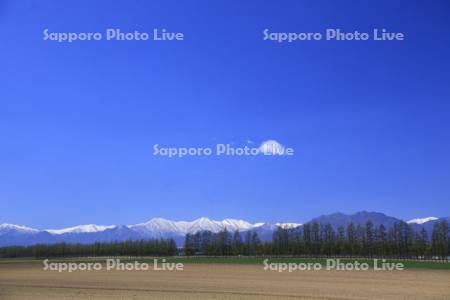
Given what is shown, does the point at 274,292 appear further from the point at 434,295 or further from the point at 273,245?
the point at 273,245

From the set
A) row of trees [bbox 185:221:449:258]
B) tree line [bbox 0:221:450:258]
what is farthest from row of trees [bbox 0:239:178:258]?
row of trees [bbox 185:221:449:258]

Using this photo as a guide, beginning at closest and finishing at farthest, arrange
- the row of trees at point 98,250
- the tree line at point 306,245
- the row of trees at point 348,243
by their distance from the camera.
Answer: the row of trees at point 348,243, the tree line at point 306,245, the row of trees at point 98,250

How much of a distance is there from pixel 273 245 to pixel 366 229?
21.1m

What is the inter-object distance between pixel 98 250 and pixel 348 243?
6825 centimetres

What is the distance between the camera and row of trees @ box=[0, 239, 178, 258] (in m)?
138

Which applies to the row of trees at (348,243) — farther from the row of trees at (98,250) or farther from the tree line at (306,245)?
the row of trees at (98,250)

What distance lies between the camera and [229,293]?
A: 2969 cm

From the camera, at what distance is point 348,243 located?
4596 inches

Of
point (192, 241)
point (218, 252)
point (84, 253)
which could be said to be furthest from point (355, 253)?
point (84, 253)

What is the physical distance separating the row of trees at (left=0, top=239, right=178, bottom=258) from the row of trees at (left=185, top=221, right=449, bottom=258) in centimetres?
707

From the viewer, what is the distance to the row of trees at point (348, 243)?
107812 mm

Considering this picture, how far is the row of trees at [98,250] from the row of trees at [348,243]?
7068 mm

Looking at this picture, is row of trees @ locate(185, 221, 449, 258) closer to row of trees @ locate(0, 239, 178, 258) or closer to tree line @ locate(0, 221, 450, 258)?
tree line @ locate(0, 221, 450, 258)

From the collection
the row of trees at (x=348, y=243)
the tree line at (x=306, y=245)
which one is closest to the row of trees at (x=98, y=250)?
the tree line at (x=306, y=245)
